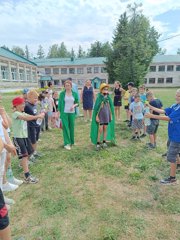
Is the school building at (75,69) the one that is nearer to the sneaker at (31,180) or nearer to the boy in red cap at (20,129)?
the boy in red cap at (20,129)

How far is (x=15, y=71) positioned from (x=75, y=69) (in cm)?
2529

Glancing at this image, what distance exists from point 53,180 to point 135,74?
1110 inches

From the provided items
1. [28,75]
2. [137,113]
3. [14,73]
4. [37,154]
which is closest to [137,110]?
[137,113]

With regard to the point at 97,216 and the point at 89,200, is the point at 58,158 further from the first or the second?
the point at 97,216

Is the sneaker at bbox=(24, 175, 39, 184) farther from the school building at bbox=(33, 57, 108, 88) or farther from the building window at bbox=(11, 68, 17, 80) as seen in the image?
the school building at bbox=(33, 57, 108, 88)

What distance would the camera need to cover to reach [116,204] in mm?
3424

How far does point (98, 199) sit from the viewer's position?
3.57 m

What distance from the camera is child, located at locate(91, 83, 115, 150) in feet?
19.5

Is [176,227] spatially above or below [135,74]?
below

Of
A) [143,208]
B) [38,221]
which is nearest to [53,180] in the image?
[38,221]

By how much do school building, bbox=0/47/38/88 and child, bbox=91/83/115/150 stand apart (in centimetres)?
→ 3206

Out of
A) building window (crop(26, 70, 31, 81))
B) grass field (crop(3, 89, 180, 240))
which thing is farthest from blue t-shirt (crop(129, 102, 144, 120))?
building window (crop(26, 70, 31, 81))

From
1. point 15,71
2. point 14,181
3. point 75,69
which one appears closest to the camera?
point 14,181

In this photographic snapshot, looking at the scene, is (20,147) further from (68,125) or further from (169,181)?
(169,181)
